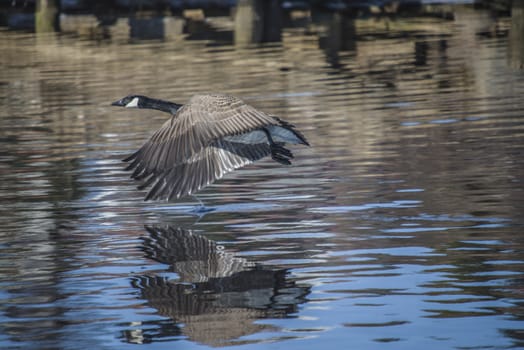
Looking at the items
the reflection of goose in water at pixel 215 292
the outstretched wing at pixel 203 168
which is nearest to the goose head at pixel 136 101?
the outstretched wing at pixel 203 168

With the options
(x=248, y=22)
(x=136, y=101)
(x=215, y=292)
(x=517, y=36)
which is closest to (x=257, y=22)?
(x=248, y=22)

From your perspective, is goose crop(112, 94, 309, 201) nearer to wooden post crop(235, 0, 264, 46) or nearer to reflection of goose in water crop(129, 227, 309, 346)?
reflection of goose in water crop(129, 227, 309, 346)

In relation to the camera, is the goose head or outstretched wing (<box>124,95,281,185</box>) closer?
outstretched wing (<box>124,95,281,185</box>)

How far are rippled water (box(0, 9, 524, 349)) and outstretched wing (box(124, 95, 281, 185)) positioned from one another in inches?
30.4

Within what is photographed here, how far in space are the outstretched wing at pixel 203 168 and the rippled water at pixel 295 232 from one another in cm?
48

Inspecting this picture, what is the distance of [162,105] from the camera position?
13453mm

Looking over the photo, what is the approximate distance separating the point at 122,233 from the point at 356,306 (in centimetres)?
386

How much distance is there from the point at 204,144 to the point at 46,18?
3480cm

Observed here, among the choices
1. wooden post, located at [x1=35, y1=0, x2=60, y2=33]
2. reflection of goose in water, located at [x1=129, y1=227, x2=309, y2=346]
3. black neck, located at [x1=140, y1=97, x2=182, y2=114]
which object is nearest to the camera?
reflection of goose in water, located at [x1=129, y1=227, x2=309, y2=346]

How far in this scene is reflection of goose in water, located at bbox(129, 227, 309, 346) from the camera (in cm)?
866

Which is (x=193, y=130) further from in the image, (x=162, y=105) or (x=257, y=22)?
(x=257, y=22)

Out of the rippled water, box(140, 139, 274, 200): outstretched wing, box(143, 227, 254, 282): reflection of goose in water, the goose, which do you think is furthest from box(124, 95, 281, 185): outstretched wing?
the rippled water

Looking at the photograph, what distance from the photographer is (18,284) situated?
33.9 feet

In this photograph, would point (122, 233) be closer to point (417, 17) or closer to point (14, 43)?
point (14, 43)
